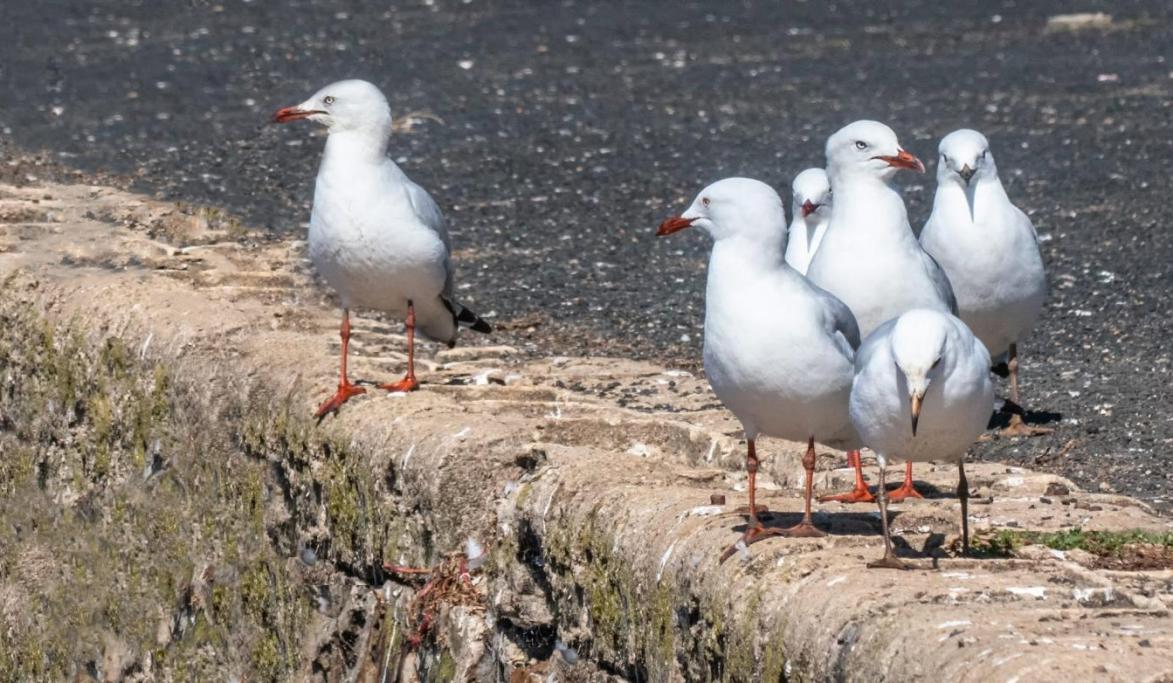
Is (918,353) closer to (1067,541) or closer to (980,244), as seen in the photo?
(1067,541)

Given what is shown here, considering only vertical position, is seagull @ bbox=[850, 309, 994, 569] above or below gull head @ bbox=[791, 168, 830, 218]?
below

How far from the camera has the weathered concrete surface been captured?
4465mm

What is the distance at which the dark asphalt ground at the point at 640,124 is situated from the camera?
30.3 ft

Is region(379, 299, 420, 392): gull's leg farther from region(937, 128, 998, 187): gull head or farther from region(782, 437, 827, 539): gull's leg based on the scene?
region(782, 437, 827, 539): gull's leg

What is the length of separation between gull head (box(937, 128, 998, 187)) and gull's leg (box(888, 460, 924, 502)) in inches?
63.3

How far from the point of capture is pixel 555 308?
9.76 meters

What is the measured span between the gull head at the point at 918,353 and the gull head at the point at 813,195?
2478 millimetres

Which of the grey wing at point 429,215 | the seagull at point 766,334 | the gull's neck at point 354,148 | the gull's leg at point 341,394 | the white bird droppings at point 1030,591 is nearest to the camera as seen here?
the white bird droppings at point 1030,591

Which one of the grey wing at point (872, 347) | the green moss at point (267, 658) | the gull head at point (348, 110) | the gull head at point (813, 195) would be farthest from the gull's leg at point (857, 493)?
the green moss at point (267, 658)

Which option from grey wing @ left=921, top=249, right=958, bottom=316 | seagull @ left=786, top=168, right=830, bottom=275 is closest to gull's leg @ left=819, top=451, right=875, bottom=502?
grey wing @ left=921, top=249, right=958, bottom=316

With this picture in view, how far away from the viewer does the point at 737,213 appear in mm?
5250

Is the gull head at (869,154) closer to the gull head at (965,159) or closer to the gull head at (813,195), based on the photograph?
the gull head at (813,195)

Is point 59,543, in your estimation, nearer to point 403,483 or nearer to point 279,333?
point 279,333

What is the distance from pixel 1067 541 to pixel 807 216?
7.55 feet
